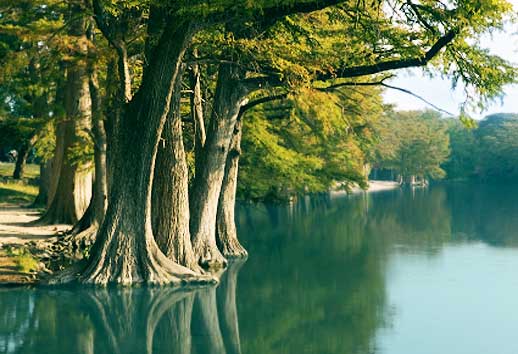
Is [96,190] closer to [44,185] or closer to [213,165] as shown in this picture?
[213,165]

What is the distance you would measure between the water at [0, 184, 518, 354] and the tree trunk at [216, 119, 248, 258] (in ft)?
2.58

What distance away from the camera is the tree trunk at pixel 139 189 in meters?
15.6

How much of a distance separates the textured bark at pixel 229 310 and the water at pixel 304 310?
0.08ft

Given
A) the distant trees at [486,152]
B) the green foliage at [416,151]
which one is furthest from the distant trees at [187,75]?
the distant trees at [486,152]

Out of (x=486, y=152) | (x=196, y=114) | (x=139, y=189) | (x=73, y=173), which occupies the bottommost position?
(x=139, y=189)

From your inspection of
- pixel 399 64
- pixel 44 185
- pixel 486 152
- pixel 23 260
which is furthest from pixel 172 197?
pixel 486 152

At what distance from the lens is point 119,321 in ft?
43.9

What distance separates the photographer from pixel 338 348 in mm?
11719

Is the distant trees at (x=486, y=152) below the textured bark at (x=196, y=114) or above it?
above

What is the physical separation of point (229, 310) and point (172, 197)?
4.02 m

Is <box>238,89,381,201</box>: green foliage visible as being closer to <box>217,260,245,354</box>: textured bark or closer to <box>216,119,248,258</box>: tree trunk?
<box>216,119,248,258</box>: tree trunk

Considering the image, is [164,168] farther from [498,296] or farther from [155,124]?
[498,296]

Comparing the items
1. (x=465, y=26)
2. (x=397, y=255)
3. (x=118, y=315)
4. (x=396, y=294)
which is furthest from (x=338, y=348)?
(x=397, y=255)

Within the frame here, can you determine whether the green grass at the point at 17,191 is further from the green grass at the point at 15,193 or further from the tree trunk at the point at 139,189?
the tree trunk at the point at 139,189
